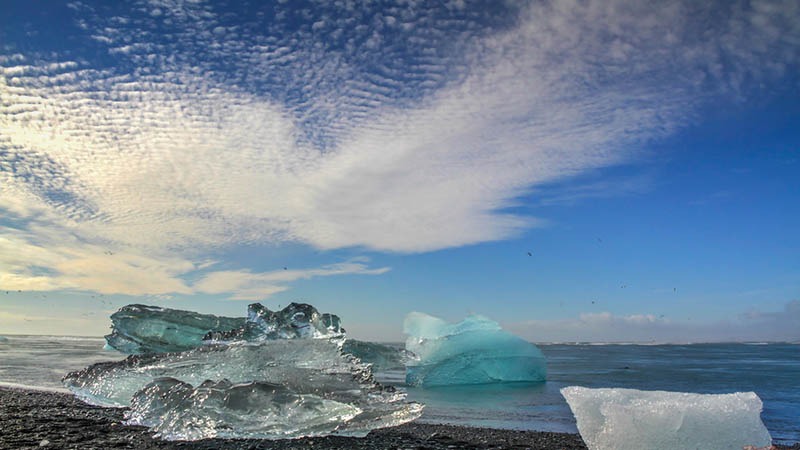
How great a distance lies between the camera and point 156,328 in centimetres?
1293

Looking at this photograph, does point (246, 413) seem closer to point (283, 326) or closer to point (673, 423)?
point (283, 326)

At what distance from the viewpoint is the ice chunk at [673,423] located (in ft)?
18.7

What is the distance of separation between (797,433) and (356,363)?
7.46 metres

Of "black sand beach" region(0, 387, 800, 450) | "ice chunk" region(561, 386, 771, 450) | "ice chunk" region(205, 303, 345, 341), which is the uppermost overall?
"ice chunk" region(205, 303, 345, 341)

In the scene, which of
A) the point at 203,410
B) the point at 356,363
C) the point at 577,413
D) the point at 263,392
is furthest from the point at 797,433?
the point at 203,410

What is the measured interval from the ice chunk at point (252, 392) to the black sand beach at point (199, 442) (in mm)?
195

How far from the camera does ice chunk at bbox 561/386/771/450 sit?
569 cm

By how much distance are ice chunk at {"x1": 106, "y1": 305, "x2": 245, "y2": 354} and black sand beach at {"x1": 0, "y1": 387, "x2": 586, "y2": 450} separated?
13.0 feet

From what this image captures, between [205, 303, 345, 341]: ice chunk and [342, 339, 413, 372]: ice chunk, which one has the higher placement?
[205, 303, 345, 341]: ice chunk

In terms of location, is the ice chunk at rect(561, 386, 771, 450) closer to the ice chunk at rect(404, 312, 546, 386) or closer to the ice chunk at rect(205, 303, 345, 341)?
the ice chunk at rect(205, 303, 345, 341)

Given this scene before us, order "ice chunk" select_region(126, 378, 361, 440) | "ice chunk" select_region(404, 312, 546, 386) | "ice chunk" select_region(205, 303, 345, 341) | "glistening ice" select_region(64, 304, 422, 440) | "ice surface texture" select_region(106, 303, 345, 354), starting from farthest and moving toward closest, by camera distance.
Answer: "ice chunk" select_region(404, 312, 546, 386) → "ice surface texture" select_region(106, 303, 345, 354) → "ice chunk" select_region(205, 303, 345, 341) → "glistening ice" select_region(64, 304, 422, 440) → "ice chunk" select_region(126, 378, 361, 440)

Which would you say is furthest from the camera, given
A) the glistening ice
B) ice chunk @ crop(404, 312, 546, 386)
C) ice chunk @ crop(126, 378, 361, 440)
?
ice chunk @ crop(404, 312, 546, 386)

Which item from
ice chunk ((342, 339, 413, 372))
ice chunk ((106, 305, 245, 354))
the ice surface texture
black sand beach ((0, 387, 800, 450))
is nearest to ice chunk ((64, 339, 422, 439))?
black sand beach ((0, 387, 800, 450))

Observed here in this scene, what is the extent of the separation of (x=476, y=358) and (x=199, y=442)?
12748 millimetres
